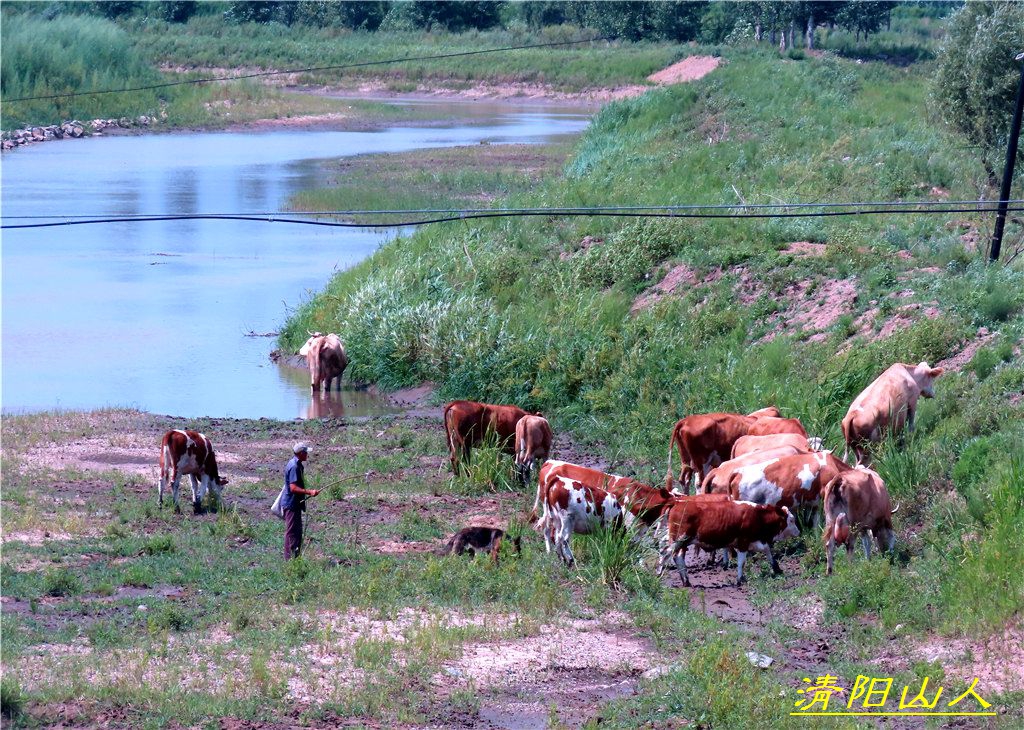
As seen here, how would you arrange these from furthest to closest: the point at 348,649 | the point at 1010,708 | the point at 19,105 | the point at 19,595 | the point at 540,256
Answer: the point at 19,105 → the point at 540,256 → the point at 19,595 → the point at 348,649 → the point at 1010,708

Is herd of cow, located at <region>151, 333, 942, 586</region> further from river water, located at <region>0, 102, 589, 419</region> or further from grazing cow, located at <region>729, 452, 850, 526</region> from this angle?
river water, located at <region>0, 102, 589, 419</region>

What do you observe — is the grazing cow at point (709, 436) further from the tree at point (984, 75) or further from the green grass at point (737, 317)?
the tree at point (984, 75)

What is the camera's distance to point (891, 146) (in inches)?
1204

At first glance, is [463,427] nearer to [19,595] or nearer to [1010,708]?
[19,595]

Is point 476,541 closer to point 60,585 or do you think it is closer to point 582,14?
point 60,585

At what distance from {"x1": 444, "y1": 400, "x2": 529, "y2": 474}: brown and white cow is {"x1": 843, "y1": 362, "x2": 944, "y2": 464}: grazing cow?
429cm

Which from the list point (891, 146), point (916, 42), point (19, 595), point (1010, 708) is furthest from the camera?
point (916, 42)

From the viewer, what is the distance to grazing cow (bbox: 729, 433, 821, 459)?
14.6 metres

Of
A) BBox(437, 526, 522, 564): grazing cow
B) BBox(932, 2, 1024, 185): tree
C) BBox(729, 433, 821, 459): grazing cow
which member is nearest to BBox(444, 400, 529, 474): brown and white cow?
BBox(729, 433, 821, 459): grazing cow

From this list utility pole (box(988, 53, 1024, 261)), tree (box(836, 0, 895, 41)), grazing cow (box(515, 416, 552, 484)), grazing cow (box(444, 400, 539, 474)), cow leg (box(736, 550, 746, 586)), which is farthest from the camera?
tree (box(836, 0, 895, 41))

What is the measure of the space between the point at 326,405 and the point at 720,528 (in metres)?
12.4

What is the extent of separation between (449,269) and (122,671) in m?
18.2

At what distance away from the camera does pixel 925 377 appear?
1586cm

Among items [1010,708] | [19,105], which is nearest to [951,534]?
[1010,708]
